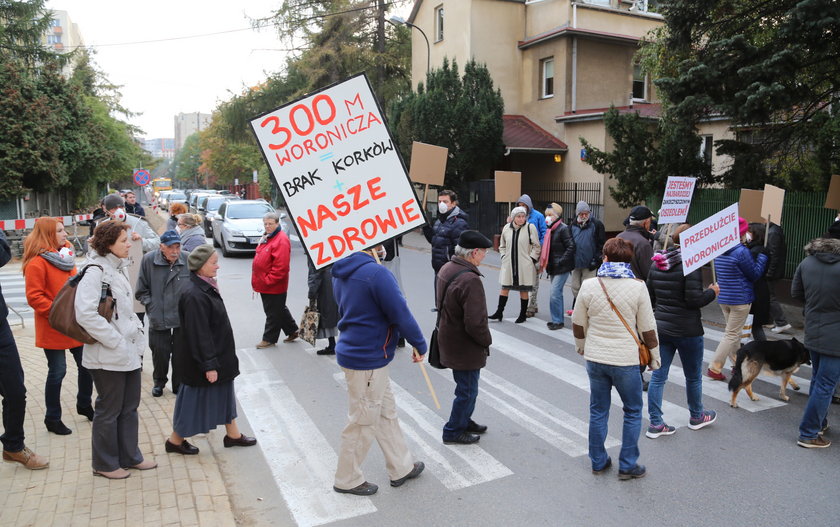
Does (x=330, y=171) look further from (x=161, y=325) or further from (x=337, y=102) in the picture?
(x=161, y=325)

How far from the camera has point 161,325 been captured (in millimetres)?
6395

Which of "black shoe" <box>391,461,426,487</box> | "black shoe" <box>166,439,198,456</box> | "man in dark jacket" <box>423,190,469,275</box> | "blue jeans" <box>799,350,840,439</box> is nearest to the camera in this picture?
"black shoe" <box>391,461,426,487</box>

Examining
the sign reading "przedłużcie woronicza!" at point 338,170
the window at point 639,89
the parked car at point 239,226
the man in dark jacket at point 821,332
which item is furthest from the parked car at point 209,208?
the man in dark jacket at point 821,332

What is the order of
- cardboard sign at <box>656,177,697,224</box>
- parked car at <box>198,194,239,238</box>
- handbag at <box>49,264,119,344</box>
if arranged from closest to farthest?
handbag at <box>49,264,119,344</box> < cardboard sign at <box>656,177,697,224</box> < parked car at <box>198,194,239,238</box>

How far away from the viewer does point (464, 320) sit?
5.20 metres

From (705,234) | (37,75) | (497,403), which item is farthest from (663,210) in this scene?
(37,75)

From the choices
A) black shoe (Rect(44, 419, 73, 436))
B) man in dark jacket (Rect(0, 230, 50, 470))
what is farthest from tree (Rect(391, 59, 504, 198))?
man in dark jacket (Rect(0, 230, 50, 470))

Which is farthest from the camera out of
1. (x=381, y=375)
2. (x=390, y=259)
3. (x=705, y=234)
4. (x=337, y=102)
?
(x=390, y=259)

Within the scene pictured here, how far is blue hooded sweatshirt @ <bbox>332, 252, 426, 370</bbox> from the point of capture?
4.40 m

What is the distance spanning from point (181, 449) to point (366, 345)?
197 cm

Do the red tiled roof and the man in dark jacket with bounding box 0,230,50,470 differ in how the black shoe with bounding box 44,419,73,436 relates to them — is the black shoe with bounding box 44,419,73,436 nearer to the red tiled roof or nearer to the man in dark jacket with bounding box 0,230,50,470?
the man in dark jacket with bounding box 0,230,50,470

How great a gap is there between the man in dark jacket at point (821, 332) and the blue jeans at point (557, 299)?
14.5 feet

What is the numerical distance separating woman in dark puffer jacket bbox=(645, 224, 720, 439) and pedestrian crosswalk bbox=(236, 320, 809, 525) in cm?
38

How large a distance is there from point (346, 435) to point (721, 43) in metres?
8.76
